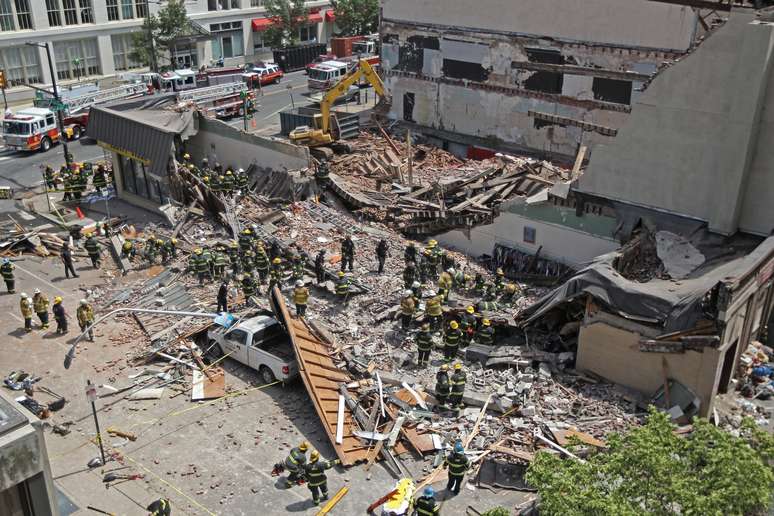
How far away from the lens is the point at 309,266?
25641mm

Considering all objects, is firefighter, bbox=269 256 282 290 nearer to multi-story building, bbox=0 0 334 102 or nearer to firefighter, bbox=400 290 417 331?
firefighter, bbox=400 290 417 331

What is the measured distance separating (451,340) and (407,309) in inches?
80.1

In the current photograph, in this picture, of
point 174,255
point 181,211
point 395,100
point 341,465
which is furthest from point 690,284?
point 395,100

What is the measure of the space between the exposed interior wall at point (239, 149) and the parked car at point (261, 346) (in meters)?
11.5

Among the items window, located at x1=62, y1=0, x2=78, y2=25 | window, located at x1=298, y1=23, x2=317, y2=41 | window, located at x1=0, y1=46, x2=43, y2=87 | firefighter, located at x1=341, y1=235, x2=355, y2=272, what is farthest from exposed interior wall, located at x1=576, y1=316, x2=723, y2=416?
window, located at x1=298, y1=23, x2=317, y2=41

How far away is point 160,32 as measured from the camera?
5772cm

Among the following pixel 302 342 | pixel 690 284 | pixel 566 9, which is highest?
pixel 566 9

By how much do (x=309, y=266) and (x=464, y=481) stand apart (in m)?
11.3

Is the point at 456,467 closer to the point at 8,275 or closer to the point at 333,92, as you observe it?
the point at 8,275

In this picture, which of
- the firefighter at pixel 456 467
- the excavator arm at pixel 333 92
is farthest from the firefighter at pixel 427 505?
the excavator arm at pixel 333 92

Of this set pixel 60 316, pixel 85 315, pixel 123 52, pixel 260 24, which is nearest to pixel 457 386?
pixel 85 315

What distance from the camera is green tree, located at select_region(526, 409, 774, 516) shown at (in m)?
9.74

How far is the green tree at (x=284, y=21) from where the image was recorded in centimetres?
6488

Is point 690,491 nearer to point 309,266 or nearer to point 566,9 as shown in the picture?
point 309,266
